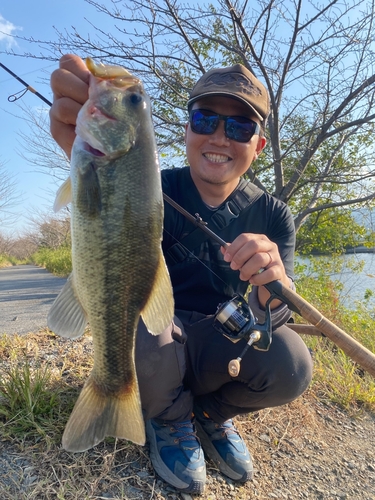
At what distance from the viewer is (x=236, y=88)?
283cm

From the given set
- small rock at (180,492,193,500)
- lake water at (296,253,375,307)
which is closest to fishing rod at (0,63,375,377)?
small rock at (180,492,193,500)

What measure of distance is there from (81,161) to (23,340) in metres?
2.38

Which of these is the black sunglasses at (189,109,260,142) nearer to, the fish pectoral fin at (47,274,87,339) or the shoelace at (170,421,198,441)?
the fish pectoral fin at (47,274,87,339)

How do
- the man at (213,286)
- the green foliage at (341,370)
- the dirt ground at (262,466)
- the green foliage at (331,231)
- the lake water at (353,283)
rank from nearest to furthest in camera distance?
the dirt ground at (262,466), the man at (213,286), the green foliage at (341,370), the green foliage at (331,231), the lake water at (353,283)

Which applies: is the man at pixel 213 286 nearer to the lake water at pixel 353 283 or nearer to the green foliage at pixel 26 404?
the green foliage at pixel 26 404

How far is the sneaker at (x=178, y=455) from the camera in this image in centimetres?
211

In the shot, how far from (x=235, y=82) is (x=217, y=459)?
2.65m

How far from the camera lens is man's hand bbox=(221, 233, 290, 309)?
1.97m

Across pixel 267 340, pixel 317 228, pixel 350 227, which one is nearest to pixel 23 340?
pixel 267 340

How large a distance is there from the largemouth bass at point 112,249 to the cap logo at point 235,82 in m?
1.29

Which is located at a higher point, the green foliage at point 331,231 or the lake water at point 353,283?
the green foliage at point 331,231

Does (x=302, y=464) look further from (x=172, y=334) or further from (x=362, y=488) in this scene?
(x=172, y=334)

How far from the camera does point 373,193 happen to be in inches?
260

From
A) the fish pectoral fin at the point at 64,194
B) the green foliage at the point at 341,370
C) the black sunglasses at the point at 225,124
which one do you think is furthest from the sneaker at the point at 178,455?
the black sunglasses at the point at 225,124
